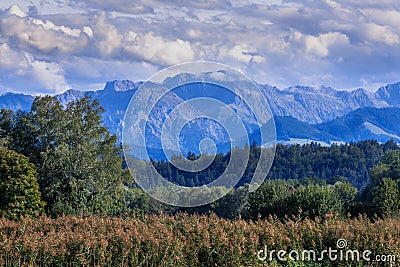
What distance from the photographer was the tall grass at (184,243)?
907 cm

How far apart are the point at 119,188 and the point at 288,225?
106 feet

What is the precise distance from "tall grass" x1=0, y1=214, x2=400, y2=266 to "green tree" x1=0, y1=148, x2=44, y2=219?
21.9 meters

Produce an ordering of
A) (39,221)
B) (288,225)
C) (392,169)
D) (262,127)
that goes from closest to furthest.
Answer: (288,225) < (39,221) < (262,127) < (392,169)

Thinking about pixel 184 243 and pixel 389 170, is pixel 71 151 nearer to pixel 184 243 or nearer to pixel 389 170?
pixel 184 243

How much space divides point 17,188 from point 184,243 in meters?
25.3

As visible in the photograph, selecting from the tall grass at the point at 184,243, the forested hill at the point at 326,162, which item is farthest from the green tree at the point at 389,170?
the forested hill at the point at 326,162

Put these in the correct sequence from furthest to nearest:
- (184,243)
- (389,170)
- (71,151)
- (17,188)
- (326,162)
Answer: (326,162) → (389,170) → (71,151) → (17,188) → (184,243)

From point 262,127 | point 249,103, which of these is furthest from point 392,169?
point 249,103

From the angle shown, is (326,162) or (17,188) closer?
(17,188)

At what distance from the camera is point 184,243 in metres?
9.55

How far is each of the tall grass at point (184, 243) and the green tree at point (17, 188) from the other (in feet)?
71.8

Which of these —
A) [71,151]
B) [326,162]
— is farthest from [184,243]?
[326,162]

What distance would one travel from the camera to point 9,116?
142 feet

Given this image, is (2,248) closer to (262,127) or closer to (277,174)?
(262,127)
